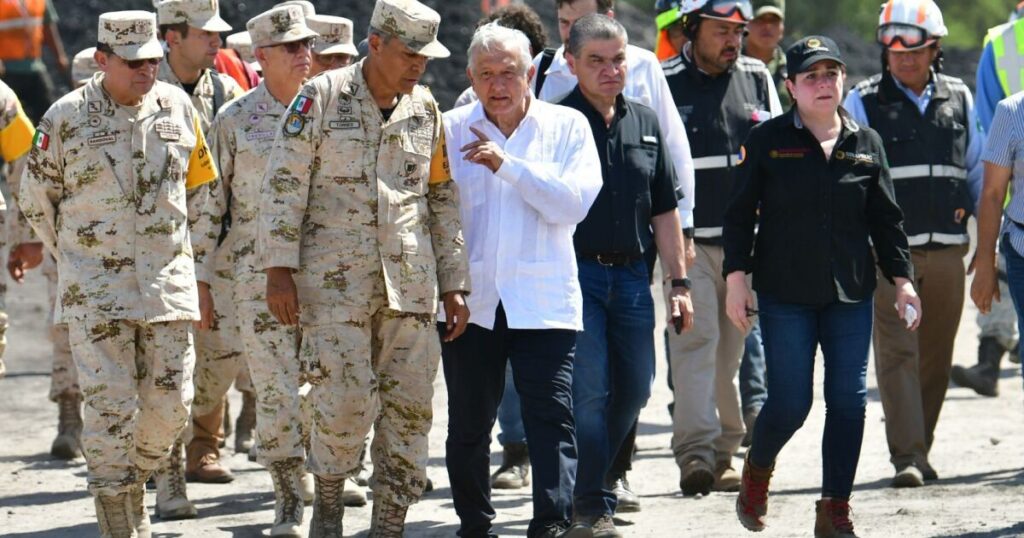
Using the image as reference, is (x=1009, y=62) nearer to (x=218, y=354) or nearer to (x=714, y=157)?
(x=714, y=157)

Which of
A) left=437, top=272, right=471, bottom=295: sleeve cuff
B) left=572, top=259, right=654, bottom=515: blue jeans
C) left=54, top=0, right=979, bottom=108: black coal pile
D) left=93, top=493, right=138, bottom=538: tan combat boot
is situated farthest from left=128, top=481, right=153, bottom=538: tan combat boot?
left=54, top=0, right=979, bottom=108: black coal pile

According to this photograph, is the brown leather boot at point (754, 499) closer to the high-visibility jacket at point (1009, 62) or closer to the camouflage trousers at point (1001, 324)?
the high-visibility jacket at point (1009, 62)

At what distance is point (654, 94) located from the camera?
9.23 m

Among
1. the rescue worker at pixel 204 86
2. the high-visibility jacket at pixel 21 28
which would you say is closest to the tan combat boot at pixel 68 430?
the rescue worker at pixel 204 86

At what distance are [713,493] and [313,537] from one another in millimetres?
2453

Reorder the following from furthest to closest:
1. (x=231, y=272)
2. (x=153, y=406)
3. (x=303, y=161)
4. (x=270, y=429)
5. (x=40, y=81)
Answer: (x=40, y=81)
(x=231, y=272)
(x=270, y=429)
(x=153, y=406)
(x=303, y=161)

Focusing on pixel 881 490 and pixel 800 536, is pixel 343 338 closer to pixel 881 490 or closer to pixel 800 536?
pixel 800 536

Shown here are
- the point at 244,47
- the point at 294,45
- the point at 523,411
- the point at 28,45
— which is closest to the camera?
the point at 523,411

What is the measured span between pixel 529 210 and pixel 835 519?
178 cm

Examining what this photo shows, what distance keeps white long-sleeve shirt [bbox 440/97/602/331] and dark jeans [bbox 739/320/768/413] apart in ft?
11.1

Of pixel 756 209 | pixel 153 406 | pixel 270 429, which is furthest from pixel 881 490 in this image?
pixel 153 406

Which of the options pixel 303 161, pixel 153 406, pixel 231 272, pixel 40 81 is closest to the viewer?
pixel 303 161

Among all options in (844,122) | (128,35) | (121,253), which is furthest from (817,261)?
(128,35)

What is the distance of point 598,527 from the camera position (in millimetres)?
8109
